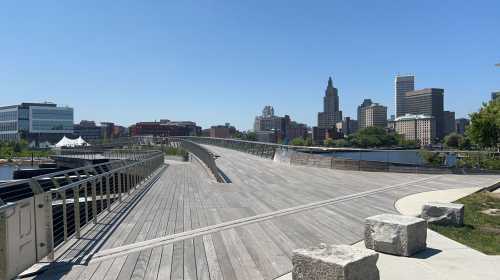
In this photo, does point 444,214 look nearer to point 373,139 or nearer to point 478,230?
point 478,230

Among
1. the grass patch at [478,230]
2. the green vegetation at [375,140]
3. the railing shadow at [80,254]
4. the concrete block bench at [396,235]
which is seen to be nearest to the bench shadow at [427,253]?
the concrete block bench at [396,235]

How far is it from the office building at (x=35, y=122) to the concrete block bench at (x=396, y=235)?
167m

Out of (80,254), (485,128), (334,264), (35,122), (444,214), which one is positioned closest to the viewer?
(334,264)

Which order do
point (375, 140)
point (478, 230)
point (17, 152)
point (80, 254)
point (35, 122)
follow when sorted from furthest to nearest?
point (35, 122)
point (375, 140)
point (17, 152)
point (478, 230)
point (80, 254)

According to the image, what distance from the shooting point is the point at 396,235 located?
6473 millimetres

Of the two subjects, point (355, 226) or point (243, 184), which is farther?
point (243, 184)

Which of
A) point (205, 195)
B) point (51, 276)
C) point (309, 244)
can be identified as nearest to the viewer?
point (51, 276)

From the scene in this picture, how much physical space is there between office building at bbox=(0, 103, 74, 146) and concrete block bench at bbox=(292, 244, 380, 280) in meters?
167

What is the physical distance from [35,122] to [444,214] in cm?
17496

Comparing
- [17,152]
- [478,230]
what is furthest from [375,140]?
[478,230]

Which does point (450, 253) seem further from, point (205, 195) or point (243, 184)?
point (243, 184)

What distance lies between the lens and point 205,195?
43.0ft

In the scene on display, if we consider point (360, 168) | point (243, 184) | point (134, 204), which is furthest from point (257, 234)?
point (360, 168)

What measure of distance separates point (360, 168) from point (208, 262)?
15933 mm
